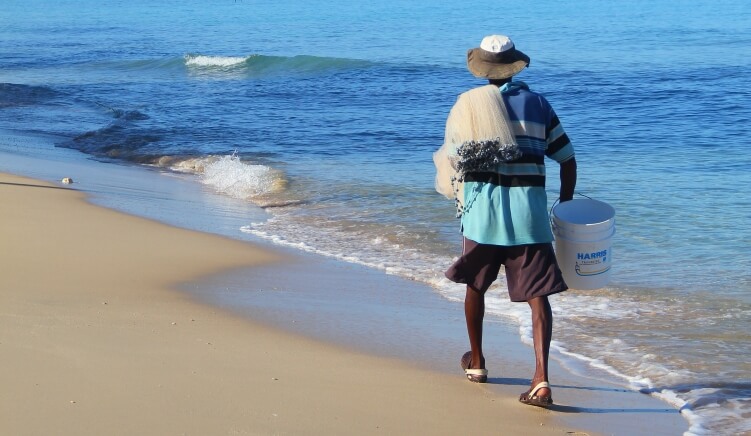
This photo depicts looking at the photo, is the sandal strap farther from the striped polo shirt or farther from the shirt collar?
the shirt collar

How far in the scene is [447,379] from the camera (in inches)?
179

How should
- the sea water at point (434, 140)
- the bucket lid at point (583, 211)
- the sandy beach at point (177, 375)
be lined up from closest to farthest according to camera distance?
1. the sandy beach at point (177, 375)
2. the bucket lid at point (583, 211)
3. the sea water at point (434, 140)

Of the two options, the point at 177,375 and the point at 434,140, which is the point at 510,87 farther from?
the point at 434,140

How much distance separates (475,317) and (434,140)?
10.2 metres

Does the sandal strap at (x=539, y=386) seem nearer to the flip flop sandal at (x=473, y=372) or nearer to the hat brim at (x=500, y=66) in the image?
the flip flop sandal at (x=473, y=372)

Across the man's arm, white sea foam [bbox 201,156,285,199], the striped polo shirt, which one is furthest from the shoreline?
A: white sea foam [bbox 201,156,285,199]

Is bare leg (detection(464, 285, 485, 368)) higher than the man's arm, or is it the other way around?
the man's arm

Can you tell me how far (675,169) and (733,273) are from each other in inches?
192

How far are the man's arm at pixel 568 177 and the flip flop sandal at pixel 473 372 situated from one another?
89 centimetres

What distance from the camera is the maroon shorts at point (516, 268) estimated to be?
4.13 meters

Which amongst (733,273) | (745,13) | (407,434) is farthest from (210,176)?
(745,13)

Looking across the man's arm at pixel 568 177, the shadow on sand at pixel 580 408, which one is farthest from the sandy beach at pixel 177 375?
the man's arm at pixel 568 177

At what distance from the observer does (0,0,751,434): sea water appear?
231 inches

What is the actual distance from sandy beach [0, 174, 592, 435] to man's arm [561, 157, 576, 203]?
3.16ft
